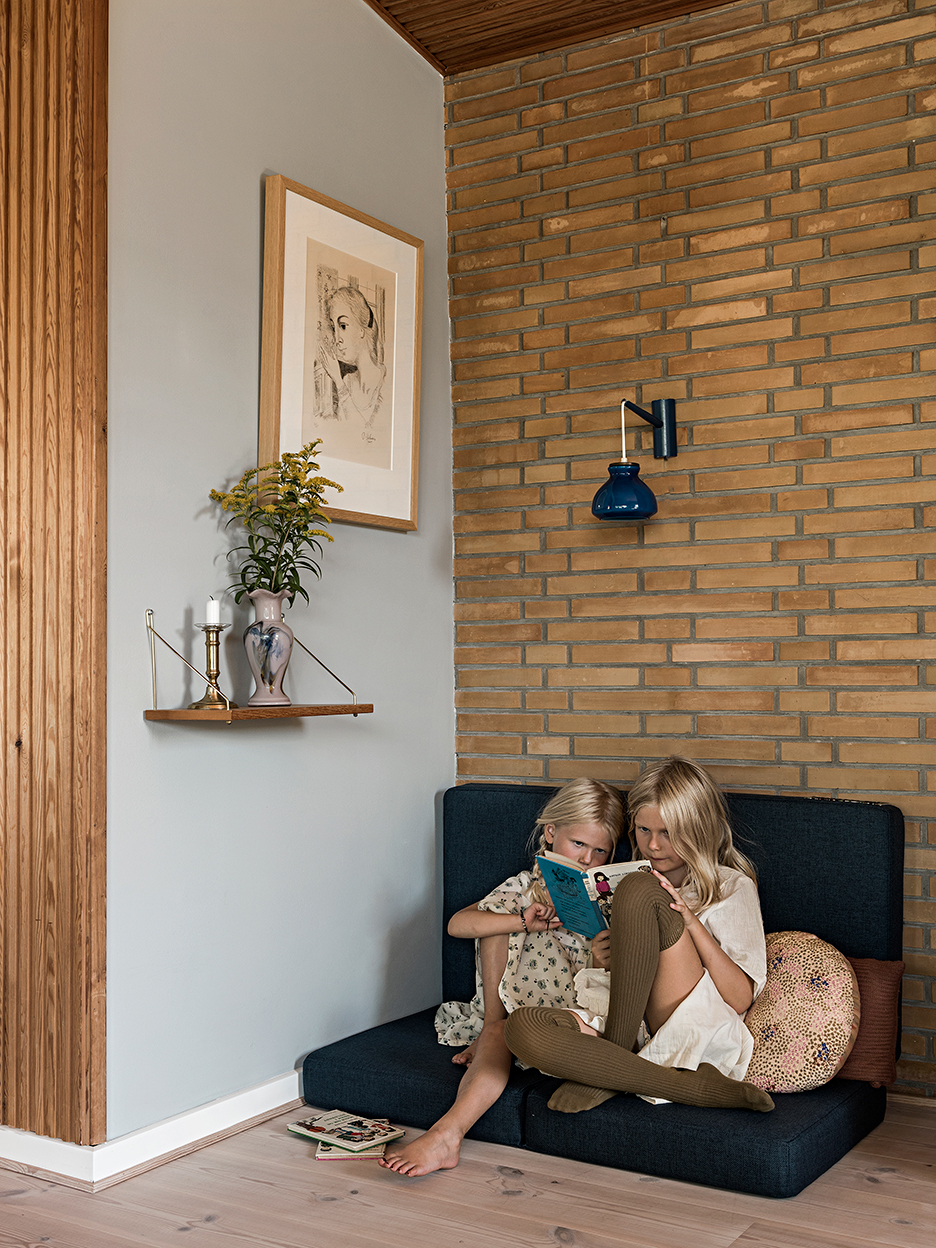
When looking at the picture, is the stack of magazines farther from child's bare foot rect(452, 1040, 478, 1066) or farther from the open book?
the open book

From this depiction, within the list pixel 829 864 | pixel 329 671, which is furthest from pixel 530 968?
pixel 329 671

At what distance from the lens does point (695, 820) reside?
2564 millimetres

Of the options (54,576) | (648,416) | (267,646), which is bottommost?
(267,646)

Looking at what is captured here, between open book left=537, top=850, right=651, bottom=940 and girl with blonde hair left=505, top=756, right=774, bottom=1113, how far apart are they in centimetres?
4

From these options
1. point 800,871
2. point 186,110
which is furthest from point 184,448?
point 800,871

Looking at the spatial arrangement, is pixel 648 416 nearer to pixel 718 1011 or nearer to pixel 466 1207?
pixel 718 1011

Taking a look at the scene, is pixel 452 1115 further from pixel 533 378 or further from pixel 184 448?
pixel 533 378

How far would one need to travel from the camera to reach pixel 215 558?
8.34 feet

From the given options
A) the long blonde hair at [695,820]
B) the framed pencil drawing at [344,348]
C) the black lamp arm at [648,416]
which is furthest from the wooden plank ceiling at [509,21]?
the long blonde hair at [695,820]

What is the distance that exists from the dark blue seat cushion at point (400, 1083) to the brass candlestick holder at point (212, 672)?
2.98ft

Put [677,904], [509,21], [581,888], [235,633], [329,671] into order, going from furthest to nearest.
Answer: [509,21] → [329,671] → [235,633] → [581,888] → [677,904]

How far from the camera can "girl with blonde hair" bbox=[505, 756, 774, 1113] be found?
7.57ft

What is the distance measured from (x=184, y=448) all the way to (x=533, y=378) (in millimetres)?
1166

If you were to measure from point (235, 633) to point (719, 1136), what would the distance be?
1.42 meters
